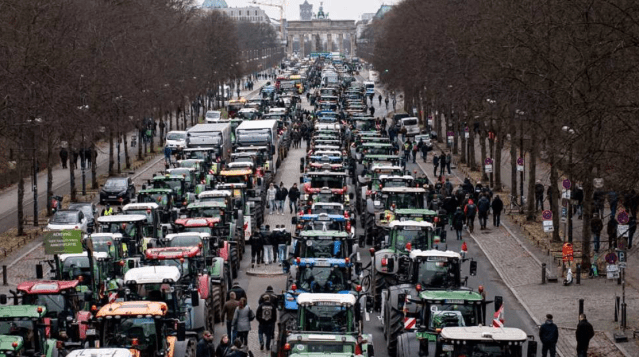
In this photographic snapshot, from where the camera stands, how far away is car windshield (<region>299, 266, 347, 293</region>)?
2956cm

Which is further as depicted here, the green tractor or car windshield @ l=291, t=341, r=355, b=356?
the green tractor

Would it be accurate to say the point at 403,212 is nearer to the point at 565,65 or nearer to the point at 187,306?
the point at 565,65

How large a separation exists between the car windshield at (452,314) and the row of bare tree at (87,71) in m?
19.0

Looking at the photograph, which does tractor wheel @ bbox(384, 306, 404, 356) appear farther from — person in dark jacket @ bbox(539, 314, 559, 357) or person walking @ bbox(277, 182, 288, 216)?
person walking @ bbox(277, 182, 288, 216)

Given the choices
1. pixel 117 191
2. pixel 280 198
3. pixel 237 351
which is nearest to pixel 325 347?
pixel 237 351

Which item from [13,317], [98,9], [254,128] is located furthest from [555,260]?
[98,9]

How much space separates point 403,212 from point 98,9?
141 feet

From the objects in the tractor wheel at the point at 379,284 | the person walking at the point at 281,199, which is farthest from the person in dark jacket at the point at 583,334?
the person walking at the point at 281,199

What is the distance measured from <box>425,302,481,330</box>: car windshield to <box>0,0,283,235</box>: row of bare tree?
749 inches

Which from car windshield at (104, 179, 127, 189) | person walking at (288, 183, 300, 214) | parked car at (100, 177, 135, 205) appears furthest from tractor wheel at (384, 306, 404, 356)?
car windshield at (104, 179, 127, 189)

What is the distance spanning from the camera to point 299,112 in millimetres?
108000

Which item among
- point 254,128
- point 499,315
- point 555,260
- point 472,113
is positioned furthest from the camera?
point 254,128

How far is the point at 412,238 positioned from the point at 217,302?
5.92m

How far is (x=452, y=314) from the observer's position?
25.5 m
